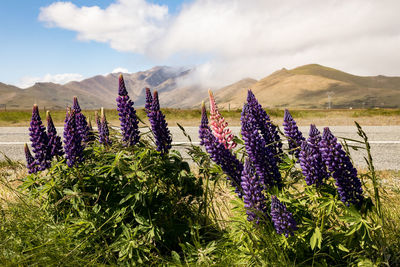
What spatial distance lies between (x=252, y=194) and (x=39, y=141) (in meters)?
2.43

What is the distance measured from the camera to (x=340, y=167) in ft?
7.71

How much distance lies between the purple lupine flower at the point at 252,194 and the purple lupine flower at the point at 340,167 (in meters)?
0.57

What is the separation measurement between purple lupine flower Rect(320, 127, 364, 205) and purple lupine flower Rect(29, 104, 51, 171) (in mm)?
2908

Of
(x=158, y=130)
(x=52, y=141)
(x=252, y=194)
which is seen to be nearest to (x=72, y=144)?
(x=52, y=141)

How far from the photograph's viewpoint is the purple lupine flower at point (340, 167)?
2.33 meters

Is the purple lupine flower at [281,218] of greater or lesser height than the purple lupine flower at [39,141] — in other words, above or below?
below

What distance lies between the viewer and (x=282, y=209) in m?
2.35

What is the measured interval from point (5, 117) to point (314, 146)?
87.1 feet

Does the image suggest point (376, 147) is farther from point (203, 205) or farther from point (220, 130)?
point (220, 130)

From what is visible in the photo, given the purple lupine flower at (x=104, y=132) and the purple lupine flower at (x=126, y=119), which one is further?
the purple lupine flower at (x=104, y=132)

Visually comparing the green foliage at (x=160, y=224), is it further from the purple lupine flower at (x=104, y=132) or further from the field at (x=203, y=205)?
the purple lupine flower at (x=104, y=132)

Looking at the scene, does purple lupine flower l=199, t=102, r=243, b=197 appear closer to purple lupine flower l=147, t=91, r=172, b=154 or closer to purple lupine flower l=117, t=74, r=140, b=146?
purple lupine flower l=147, t=91, r=172, b=154

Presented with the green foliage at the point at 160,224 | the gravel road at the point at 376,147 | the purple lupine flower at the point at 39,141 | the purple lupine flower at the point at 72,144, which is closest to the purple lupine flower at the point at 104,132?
the green foliage at the point at 160,224

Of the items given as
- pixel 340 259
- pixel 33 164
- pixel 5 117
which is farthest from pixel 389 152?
pixel 5 117
